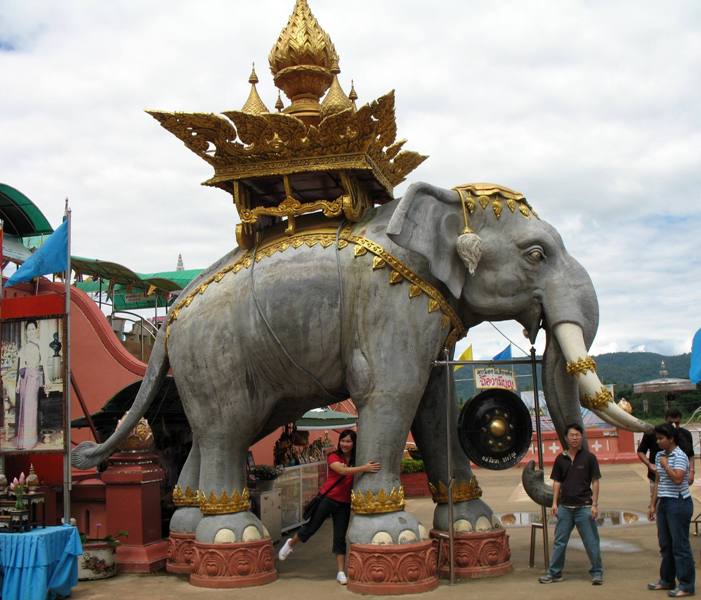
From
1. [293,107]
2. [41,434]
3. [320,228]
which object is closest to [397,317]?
[320,228]

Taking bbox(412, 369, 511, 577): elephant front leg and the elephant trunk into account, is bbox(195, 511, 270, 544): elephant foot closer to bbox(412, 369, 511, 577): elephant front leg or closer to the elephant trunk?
bbox(412, 369, 511, 577): elephant front leg

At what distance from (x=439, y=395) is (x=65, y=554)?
12.1 ft

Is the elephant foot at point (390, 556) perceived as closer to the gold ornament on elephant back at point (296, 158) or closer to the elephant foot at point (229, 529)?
the elephant foot at point (229, 529)

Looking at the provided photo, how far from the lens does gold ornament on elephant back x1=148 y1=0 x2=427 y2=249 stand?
7.16 meters

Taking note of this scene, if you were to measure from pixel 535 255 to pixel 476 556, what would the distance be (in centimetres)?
277

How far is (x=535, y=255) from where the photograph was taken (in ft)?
23.0

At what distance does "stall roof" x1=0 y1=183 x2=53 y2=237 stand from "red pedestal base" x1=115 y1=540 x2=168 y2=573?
6986 millimetres

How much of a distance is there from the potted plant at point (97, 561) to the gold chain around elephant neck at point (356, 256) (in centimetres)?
207

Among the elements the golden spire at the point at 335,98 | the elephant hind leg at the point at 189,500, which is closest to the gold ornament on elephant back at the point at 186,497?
the elephant hind leg at the point at 189,500

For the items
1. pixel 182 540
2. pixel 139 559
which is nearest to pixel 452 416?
pixel 182 540

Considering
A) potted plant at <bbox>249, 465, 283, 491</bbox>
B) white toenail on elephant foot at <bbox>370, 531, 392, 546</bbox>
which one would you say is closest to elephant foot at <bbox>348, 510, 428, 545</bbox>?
white toenail on elephant foot at <bbox>370, 531, 392, 546</bbox>

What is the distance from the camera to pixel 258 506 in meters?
9.27

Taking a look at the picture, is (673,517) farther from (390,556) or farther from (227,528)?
(227,528)

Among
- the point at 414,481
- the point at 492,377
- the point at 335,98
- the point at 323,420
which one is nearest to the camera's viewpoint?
the point at 335,98
